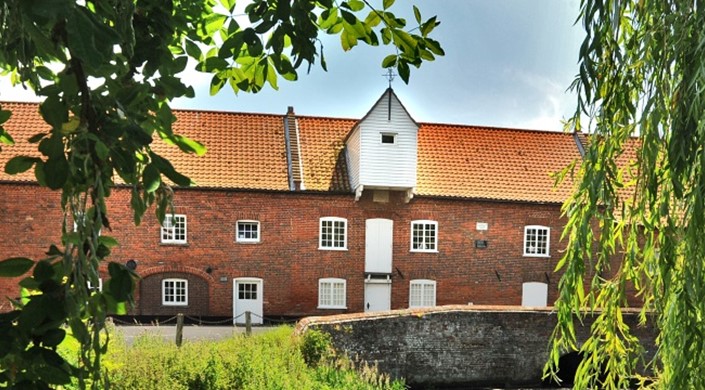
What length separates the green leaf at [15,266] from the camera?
87 cm

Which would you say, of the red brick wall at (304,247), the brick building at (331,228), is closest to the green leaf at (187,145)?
the red brick wall at (304,247)

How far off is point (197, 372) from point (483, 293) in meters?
14.6

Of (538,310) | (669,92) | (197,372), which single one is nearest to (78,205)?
(669,92)

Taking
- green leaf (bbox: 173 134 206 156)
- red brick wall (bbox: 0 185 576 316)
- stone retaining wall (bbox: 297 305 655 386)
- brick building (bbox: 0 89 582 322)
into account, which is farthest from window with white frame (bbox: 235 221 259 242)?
green leaf (bbox: 173 134 206 156)

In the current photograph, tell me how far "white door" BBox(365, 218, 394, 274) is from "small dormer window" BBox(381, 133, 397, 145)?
9.18ft

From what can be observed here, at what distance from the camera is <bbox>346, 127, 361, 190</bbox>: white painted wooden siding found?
19.3m

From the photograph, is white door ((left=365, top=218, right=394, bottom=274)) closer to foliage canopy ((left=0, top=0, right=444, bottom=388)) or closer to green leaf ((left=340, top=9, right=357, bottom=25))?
green leaf ((left=340, top=9, right=357, bottom=25))

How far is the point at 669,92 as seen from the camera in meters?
3.13

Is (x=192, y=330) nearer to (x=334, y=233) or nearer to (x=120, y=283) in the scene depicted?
(x=334, y=233)

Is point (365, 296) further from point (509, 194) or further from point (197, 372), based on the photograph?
point (197, 372)

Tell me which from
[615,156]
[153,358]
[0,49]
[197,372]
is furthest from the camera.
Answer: [153,358]

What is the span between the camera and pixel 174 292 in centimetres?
1872

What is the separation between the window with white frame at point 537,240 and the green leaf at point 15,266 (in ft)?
67.9

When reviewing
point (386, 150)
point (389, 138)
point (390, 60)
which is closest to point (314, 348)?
point (390, 60)
